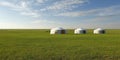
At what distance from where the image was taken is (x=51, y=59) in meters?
16.8

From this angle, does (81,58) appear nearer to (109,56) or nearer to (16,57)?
(109,56)

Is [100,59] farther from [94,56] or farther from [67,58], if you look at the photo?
[67,58]

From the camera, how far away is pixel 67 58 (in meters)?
16.9

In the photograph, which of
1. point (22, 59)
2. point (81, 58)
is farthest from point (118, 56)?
point (22, 59)

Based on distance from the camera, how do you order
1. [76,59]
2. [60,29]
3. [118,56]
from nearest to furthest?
[76,59] → [118,56] → [60,29]

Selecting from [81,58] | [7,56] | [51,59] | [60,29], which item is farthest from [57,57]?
[60,29]

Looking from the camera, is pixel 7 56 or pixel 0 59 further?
pixel 7 56

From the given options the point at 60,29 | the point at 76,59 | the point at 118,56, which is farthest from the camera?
the point at 60,29

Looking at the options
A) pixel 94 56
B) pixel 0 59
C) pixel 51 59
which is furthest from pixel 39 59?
pixel 94 56

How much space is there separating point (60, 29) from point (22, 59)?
172 feet

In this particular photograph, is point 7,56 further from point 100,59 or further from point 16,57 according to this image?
point 100,59

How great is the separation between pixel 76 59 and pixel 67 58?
0.79m

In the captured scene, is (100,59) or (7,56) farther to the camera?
(7,56)

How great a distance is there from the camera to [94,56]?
17.8 metres
